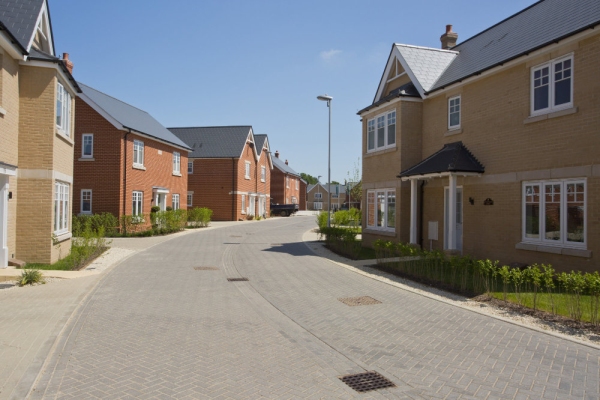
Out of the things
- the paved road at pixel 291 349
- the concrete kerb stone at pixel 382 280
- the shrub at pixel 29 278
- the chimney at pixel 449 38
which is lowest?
the paved road at pixel 291 349

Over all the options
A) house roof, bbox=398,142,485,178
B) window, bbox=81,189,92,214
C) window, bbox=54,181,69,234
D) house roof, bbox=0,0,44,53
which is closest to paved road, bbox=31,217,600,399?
window, bbox=54,181,69,234

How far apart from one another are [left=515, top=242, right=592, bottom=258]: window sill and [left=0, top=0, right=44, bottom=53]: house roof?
49.1 feet

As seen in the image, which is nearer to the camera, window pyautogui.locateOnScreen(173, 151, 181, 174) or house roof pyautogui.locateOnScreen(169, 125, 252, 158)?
window pyautogui.locateOnScreen(173, 151, 181, 174)

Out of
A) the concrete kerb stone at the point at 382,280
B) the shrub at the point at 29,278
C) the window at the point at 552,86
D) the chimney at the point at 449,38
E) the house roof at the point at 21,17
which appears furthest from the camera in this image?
the chimney at the point at 449,38

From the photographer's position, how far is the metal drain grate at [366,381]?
5.22 meters

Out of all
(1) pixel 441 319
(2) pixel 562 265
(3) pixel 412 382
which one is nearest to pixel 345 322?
(1) pixel 441 319

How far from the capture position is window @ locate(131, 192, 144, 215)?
27881 millimetres

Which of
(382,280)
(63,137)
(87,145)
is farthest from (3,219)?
(87,145)

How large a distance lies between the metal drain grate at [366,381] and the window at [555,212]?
800 centimetres

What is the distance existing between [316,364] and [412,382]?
1.24 m

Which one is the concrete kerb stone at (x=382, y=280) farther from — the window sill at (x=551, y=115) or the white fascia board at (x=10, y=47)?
the white fascia board at (x=10, y=47)

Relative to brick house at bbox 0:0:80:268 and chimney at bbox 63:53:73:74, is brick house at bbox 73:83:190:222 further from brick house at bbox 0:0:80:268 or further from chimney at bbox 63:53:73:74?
brick house at bbox 0:0:80:268

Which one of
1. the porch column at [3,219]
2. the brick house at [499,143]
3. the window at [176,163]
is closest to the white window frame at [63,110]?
the porch column at [3,219]

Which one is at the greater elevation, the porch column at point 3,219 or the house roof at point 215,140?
the house roof at point 215,140
